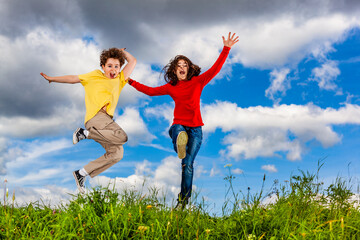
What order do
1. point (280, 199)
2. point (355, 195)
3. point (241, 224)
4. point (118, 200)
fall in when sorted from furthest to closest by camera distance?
point (355, 195) → point (280, 199) → point (118, 200) → point (241, 224)

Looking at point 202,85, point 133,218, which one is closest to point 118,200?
point 133,218

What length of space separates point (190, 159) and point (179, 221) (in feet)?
8.90

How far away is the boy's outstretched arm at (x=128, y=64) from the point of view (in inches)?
288

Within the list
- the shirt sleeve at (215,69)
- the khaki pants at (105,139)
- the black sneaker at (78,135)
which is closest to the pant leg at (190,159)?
the shirt sleeve at (215,69)

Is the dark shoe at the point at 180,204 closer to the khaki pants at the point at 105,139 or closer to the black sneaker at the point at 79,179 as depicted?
the khaki pants at the point at 105,139

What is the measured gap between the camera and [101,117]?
6.71 m

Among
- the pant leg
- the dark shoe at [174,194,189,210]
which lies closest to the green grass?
the dark shoe at [174,194,189,210]

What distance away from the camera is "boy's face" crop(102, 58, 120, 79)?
715 centimetres

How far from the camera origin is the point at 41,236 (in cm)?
410

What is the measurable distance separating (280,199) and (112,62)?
4.35 metres

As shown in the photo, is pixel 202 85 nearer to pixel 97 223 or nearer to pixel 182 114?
pixel 182 114

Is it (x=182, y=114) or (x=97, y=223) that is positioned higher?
(x=182, y=114)

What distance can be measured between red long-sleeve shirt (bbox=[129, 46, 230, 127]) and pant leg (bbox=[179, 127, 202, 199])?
0.17m

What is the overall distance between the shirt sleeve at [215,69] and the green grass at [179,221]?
285cm
